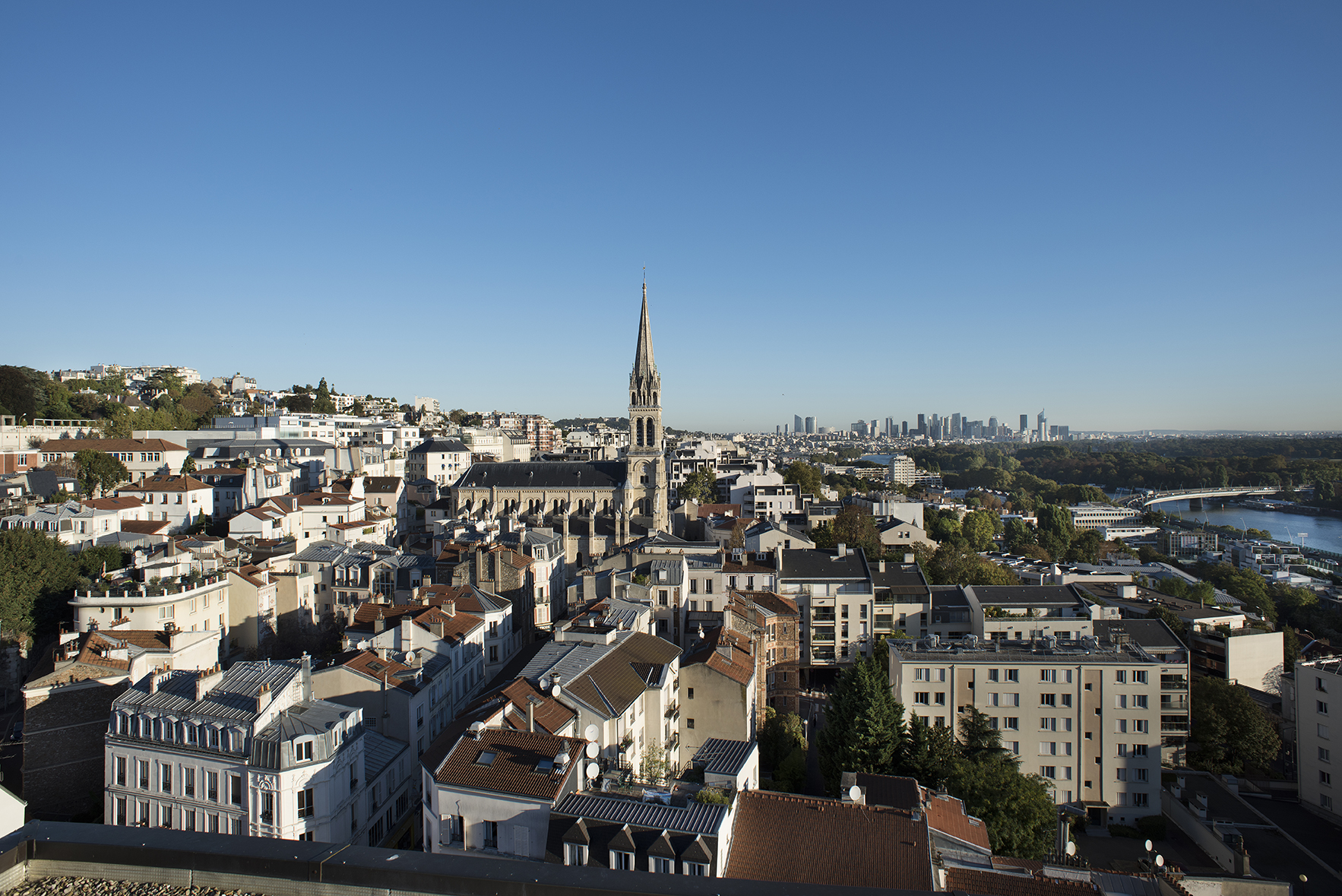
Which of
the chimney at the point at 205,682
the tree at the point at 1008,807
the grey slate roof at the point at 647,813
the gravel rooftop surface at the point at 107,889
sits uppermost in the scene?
the gravel rooftop surface at the point at 107,889

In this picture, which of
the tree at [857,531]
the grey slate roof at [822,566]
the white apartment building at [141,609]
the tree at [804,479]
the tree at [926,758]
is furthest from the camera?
the tree at [804,479]

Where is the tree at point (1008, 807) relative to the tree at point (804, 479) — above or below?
below

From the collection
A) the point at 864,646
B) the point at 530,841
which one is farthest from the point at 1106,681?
the point at 530,841

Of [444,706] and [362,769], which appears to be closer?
[362,769]

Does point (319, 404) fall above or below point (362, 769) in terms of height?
above

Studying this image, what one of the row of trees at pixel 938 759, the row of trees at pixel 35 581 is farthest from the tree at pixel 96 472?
the row of trees at pixel 938 759

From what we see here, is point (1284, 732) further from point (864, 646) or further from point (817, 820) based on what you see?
point (817, 820)

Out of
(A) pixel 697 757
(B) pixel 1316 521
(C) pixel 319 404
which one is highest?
(C) pixel 319 404

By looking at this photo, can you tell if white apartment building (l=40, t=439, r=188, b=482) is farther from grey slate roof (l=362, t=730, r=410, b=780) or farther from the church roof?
grey slate roof (l=362, t=730, r=410, b=780)

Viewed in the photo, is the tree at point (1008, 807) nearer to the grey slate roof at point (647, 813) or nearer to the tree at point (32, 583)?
the grey slate roof at point (647, 813)
